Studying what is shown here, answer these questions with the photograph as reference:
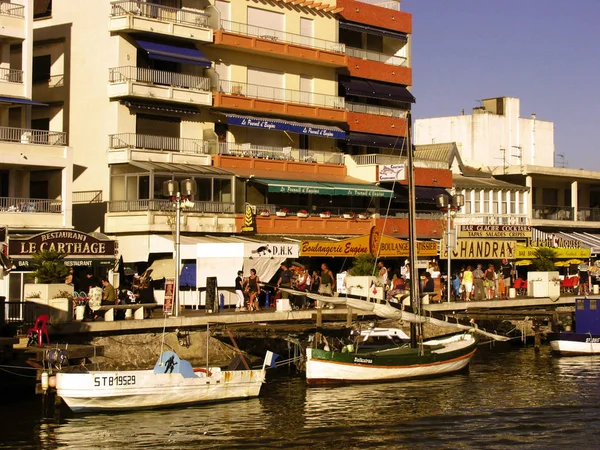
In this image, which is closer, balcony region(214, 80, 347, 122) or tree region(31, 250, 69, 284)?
tree region(31, 250, 69, 284)

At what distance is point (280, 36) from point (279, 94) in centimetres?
304

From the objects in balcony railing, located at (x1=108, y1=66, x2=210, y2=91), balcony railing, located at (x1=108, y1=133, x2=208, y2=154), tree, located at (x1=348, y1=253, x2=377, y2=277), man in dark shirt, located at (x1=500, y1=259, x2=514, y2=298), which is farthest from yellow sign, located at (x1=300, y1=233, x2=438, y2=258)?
balcony railing, located at (x1=108, y1=66, x2=210, y2=91)

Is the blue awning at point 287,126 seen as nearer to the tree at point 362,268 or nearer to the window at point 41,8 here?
the window at point 41,8

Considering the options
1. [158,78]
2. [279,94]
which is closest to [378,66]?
[279,94]

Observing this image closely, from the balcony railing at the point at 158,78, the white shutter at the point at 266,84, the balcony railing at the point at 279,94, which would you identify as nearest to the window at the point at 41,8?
the balcony railing at the point at 158,78

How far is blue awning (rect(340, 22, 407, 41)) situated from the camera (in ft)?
210

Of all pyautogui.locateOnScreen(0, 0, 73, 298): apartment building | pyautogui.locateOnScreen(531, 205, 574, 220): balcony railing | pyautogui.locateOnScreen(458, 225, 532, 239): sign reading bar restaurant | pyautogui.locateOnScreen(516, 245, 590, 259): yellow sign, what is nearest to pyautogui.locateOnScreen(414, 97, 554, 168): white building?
pyautogui.locateOnScreen(531, 205, 574, 220): balcony railing

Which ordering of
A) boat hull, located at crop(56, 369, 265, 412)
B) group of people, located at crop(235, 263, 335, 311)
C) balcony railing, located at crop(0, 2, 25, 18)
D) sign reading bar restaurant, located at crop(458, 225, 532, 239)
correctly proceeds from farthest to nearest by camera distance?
sign reading bar restaurant, located at crop(458, 225, 532, 239) → balcony railing, located at crop(0, 2, 25, 18) → group of people, located at crop(235, 263, 335, 311) → boat hull, located at crop(56, 369, 265, 412)

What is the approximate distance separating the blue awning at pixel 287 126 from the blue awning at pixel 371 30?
601 cm

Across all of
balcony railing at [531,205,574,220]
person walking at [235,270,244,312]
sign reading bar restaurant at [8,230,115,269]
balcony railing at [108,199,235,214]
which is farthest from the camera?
balcony railing at [531,205,574,220]

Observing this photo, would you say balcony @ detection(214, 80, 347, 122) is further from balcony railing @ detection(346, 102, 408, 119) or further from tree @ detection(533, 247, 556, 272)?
tree @ detection(533, 247, 556, 272)

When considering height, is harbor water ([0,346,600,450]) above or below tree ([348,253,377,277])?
below

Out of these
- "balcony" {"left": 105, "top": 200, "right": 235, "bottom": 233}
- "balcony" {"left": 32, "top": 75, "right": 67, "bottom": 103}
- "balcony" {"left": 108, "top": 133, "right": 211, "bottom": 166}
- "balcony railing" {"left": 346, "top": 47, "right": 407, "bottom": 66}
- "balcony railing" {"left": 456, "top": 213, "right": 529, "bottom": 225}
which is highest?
"balcony railing" {"left": 346, "top": 47, "right": 407, "bottom": 66}

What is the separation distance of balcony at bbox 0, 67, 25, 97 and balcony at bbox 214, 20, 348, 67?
10807mm
